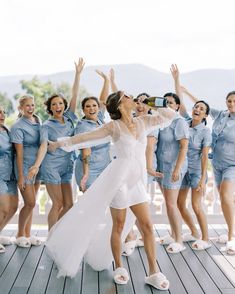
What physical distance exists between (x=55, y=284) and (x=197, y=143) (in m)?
1.63

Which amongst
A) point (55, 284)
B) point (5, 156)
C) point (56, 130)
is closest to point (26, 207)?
point (5, 156)

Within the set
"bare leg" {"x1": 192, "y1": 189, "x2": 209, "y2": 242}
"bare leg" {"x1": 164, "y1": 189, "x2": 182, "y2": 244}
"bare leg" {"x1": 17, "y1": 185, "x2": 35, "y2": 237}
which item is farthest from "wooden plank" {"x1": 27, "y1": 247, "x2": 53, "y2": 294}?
"bare leg" {"x1": 192, "y1": 189, "x2": 209, "y2": 242}

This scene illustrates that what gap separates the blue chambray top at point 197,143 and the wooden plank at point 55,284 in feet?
4.71

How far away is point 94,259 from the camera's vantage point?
146 inches

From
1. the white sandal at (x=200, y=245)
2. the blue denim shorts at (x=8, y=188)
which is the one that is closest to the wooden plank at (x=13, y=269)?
the blue denim shorts at (x=8, y=188)

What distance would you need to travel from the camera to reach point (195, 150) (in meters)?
4.33

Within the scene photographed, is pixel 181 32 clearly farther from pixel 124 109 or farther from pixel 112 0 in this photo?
pixel 124 109

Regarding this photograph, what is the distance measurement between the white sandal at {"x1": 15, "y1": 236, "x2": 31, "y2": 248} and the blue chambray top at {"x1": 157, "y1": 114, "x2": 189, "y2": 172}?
1.25 meters

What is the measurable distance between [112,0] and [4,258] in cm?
3606

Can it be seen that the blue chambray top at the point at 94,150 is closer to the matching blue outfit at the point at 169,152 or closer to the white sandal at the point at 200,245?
the matching blue outfit at the point at 169,152

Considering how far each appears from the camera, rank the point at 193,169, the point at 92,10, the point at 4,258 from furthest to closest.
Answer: the point at 92,10 → the point at 193,169 → the point at 4,258

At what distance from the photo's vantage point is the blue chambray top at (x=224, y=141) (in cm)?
432

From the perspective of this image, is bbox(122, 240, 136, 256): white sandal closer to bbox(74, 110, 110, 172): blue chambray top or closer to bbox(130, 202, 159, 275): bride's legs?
bbox(74, 110, 110, 172): blue chambray top

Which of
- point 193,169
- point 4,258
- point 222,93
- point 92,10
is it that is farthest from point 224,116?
point 92,10
